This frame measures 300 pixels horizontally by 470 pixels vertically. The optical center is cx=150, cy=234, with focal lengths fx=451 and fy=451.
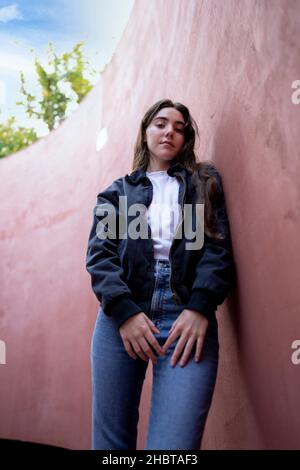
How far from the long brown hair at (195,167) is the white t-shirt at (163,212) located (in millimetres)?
87

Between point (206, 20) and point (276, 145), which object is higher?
point (206, 20)

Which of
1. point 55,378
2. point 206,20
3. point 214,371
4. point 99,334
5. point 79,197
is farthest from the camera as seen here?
point 79,197

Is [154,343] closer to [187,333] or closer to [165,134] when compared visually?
[187,333]

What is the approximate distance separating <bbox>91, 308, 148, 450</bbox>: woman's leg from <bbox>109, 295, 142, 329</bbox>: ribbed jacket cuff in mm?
64

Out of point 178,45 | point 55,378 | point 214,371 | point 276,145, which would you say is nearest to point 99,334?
point 214,371

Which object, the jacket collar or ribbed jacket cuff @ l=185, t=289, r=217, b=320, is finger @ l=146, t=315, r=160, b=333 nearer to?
ribbed jacket cuff @ l=185, t=289, r=217, b=320

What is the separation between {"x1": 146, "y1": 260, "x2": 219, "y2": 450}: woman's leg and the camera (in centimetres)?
124

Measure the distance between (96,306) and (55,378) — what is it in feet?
2.74

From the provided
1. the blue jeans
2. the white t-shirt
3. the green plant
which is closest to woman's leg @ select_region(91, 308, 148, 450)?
the blue jeans

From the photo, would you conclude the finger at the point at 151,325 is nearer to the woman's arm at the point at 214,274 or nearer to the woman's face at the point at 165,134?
the woman's arm at the point at 214,274

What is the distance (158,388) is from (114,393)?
14 cm

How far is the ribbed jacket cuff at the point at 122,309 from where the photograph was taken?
1350mm
